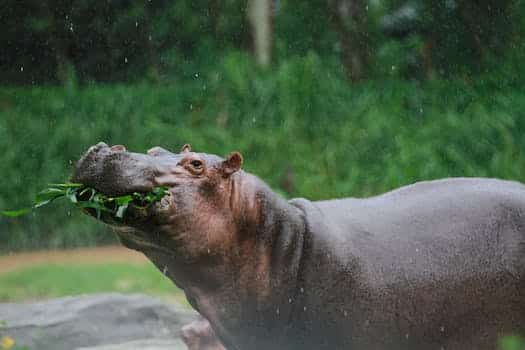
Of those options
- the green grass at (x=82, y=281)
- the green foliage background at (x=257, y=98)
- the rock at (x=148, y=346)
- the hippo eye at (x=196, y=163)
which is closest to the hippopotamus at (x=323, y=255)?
the hippo eye at (x=196, y=163)

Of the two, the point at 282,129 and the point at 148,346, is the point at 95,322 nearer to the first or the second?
the point at 148,346

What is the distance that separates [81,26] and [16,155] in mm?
4364

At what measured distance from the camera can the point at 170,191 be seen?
280 centimetres

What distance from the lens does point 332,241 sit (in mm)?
3133

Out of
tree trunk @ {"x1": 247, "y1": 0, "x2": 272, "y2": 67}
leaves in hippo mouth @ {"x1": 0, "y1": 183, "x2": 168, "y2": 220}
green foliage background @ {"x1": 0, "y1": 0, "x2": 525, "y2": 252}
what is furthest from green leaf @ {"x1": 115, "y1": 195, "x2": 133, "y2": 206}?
tree trunk @ {"x1": 247, "y1": 0, "x2": 272, "y2": 67}

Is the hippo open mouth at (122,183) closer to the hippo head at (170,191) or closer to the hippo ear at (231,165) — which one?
the hippo head at (170,191)

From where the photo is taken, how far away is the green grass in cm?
916

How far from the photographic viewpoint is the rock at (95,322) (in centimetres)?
544

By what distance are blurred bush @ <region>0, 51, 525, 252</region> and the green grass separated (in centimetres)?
160

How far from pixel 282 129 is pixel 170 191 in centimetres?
835

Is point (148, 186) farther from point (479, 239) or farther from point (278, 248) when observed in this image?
point (479, 239)

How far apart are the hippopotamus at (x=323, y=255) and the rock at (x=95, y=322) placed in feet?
6.65

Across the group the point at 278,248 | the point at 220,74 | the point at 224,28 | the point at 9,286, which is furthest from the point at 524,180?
the point at 278,248

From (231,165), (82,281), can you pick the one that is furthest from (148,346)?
(82,281)
